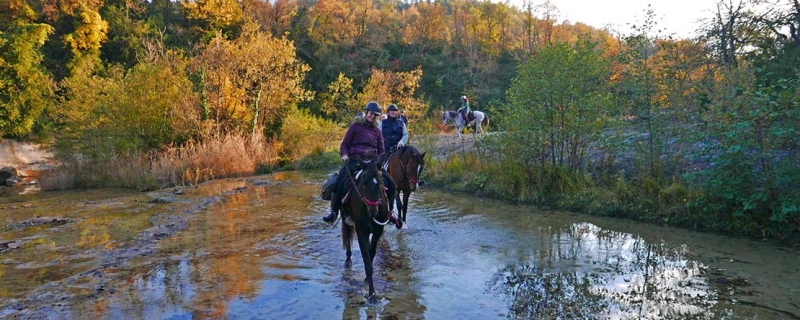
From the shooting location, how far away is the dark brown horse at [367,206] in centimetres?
594

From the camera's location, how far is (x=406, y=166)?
31.8 ft

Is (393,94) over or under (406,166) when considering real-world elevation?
over

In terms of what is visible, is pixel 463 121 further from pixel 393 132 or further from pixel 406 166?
pixel 406 166

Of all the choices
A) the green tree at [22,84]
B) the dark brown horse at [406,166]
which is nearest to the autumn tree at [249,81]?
the green tree at [22,84]

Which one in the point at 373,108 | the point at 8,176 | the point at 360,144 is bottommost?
the point at 8,176

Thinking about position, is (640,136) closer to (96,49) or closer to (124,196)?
(124,196)

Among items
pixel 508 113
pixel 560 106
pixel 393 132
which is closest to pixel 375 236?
pixel 393 132

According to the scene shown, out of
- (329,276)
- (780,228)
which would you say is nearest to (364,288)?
(329,276)

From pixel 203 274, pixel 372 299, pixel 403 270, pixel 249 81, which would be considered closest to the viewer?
pixel 372 299

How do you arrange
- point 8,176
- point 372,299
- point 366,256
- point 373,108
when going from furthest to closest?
point 8,176 → point 373,108 → point 366,256 → point 372,299

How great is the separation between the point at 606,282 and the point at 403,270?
282 centimetres

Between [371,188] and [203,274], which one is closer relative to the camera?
[371,188]

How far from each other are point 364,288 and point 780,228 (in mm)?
7331

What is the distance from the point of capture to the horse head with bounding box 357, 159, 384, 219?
19.4ft
